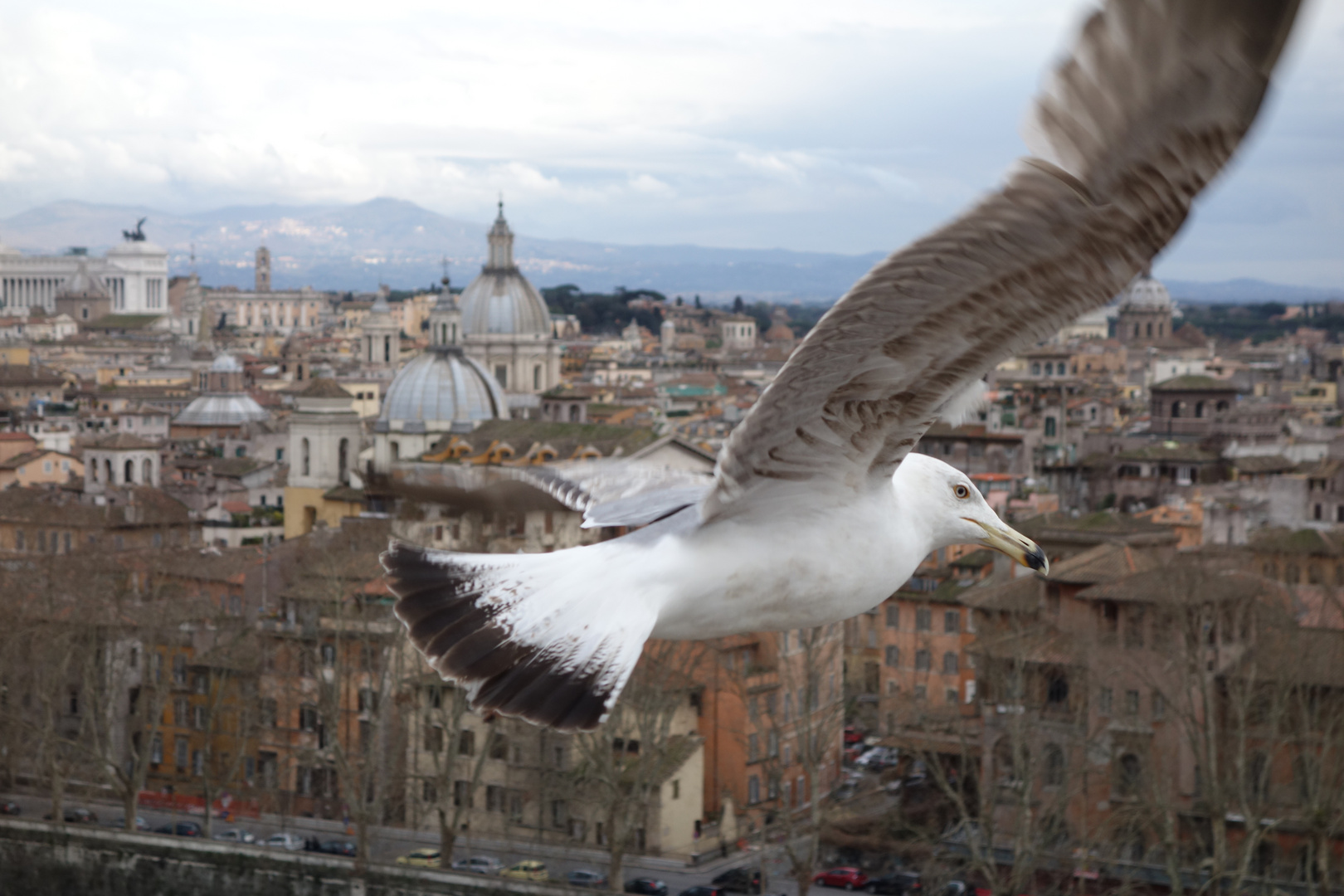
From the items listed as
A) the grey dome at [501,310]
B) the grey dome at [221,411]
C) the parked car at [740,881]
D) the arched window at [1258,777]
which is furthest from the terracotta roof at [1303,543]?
the grey dome at [221,411]

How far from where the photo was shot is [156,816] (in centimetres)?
1483

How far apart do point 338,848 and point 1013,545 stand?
12.1 metres

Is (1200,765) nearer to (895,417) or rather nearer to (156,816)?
(156,816)

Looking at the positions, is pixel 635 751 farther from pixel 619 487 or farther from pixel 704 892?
pixel 619 487

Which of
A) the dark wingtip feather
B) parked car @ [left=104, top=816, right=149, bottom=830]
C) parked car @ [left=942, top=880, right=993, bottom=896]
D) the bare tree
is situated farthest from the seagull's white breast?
parked car @ [left=104, top=816, right=149, bottom=830]

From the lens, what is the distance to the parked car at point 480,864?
40.8 feet

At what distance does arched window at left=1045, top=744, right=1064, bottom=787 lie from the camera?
13.0 m

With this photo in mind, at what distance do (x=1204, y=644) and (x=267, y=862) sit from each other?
22.4 ft

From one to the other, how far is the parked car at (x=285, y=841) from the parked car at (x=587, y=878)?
2185mm

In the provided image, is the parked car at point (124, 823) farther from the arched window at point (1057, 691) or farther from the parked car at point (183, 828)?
the arched window at point (1057, 691)

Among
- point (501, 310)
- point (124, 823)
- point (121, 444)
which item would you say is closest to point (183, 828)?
point (124, 823)

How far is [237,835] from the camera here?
13.5 meters

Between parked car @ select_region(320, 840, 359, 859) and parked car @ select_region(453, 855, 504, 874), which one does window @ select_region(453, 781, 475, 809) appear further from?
parked car @ select_region(320, 840, 359, 859)

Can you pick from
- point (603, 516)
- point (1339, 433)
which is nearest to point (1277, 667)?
point (603, 516)
